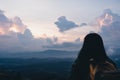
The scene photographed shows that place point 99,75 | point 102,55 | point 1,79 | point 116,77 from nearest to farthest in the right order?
point 116,77 → point 99,75 → point 102,55 → point 1,79

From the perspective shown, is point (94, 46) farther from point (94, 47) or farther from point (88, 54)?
point (88, 54)

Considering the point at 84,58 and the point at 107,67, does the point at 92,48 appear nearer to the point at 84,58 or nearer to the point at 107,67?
the point at 84,58

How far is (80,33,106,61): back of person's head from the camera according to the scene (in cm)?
4316

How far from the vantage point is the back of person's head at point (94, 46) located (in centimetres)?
4316

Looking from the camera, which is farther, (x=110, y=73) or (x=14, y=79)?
(x=14, y=79)

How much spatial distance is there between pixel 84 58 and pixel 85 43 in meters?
2.36

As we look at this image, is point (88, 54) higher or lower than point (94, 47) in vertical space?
lower

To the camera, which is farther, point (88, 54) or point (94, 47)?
point (88, 54)

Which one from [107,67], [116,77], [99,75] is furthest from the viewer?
[107,67]

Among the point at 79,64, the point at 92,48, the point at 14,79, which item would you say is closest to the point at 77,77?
the point at 79,64

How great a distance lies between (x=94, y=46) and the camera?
43812 mm

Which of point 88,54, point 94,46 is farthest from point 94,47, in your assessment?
point 88,54

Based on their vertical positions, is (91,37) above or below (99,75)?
above

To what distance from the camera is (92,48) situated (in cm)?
4378
